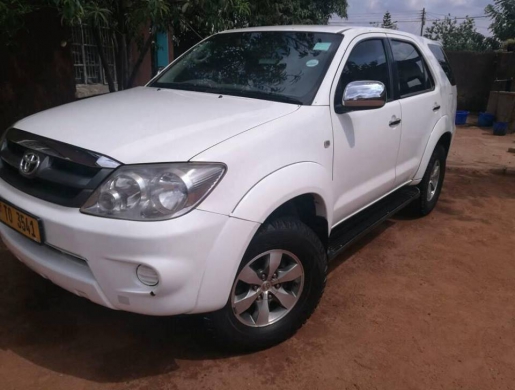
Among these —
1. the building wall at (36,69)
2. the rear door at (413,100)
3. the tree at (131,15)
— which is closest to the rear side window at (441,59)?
the rear door at (413,100)

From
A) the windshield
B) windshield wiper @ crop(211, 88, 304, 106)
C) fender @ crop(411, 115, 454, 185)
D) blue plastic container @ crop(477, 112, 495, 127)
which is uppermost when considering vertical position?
the windshield

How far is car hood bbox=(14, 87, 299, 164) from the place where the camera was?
7.00ft

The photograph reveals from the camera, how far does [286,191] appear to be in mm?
2379

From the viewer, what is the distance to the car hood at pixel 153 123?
2.13 meters

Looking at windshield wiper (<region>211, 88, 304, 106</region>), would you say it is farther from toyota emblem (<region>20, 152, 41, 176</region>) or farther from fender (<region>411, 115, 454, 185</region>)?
fender (<region>411, 115, 454, 185</region>)

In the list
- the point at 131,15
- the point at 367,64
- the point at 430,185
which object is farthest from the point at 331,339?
the point at 131,15

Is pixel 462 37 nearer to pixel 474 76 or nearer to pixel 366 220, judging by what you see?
pixel 474 76

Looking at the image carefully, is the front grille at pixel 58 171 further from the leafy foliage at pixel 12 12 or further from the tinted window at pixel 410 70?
the tinted window at pixel 410 70

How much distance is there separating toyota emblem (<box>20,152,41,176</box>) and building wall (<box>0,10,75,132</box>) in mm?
3720

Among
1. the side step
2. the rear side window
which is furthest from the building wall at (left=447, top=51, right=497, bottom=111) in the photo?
the side step

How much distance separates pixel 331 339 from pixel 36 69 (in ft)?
17.0

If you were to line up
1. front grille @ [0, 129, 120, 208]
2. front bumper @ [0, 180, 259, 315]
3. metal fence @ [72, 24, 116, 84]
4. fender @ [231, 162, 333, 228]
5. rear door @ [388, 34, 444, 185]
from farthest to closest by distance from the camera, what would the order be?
metal fence @ [72, 24, 116, 84] → rear door @ [388, 34, 444, 185] → fender @ [231, 162, 333, 228] → front grille @ [0, 129, 120, 208] → front bumper @ [0, 180, 259, 315]

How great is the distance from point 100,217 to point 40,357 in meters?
1.00

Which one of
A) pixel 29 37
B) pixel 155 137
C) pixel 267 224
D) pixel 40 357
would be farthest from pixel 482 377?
pixel 29 37
